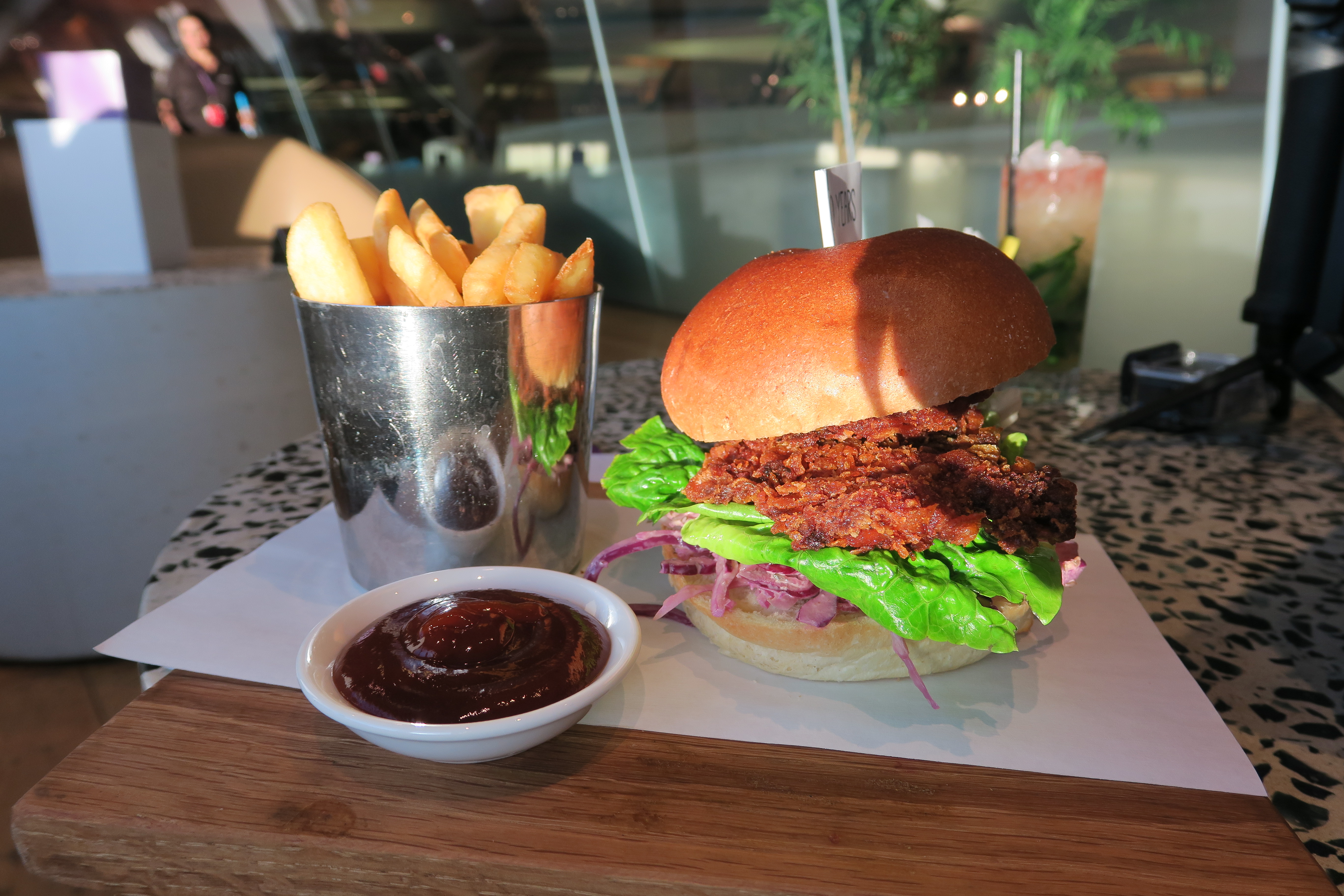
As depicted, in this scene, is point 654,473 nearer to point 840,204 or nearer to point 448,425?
point 448,425

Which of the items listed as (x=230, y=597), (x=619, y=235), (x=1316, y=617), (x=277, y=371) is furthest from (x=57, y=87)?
(x=619, y=235)

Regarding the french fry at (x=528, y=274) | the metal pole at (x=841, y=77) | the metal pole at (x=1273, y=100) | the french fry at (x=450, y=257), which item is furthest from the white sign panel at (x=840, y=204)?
the metal pole at (x=841, y=77)

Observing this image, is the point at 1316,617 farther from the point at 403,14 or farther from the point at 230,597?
the point at 403,14

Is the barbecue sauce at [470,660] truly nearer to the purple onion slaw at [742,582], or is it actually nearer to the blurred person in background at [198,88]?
the purple onion slaw at [742,582]

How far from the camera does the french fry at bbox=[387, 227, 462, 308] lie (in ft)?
3.35

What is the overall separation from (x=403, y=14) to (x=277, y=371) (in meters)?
6.09

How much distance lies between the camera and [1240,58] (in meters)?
3.21

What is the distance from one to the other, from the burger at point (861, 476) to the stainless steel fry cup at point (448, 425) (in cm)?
13

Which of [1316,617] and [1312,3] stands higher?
[1312,3]

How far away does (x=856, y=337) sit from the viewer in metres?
1.01

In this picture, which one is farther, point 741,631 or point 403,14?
point 403,14

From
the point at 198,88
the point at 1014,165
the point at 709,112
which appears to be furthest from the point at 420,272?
the point at 198,88

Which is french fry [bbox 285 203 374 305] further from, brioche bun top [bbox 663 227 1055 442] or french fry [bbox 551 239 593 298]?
brioche bun top [bbox 663 227 1055 442]

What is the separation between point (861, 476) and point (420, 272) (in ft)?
2.00
